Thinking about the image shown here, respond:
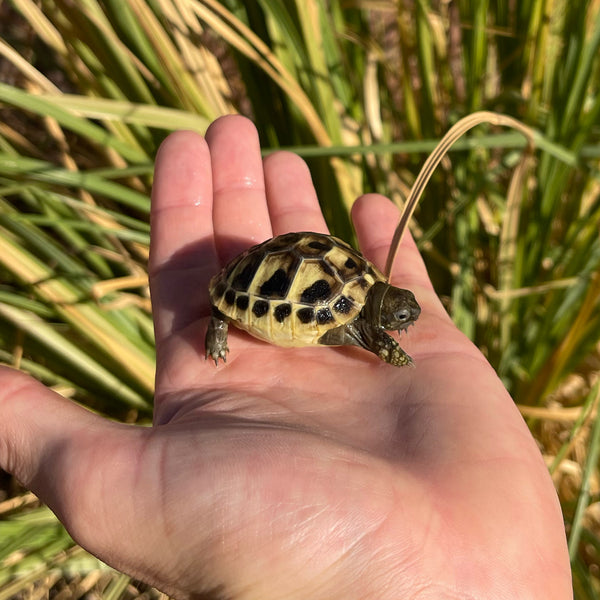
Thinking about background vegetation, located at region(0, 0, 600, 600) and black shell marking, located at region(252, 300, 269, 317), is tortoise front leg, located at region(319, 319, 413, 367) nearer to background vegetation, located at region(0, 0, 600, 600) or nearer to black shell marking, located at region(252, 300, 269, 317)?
black shell marking, located at region(252, 300, 269, 317)

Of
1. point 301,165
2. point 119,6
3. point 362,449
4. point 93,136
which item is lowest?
point 362,449

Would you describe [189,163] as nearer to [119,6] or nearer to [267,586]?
[119,6]

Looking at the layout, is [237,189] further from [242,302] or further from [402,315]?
[402,315]

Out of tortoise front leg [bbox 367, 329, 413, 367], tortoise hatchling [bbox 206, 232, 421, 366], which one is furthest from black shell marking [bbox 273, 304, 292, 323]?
tortoise front leg [bbox 367, 329, 413, 367]

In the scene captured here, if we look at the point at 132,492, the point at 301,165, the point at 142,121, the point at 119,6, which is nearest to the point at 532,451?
the point at 132,492

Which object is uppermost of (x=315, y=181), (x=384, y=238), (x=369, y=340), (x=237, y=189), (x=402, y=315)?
(x=237, y=189)

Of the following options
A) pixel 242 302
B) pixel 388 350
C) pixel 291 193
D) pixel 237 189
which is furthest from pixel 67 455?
pixel 291 193

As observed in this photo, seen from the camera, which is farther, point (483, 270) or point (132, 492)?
point (483, 270)

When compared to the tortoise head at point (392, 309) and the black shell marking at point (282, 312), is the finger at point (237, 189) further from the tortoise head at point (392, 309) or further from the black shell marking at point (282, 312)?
the tortoise head at point (392, 309)
